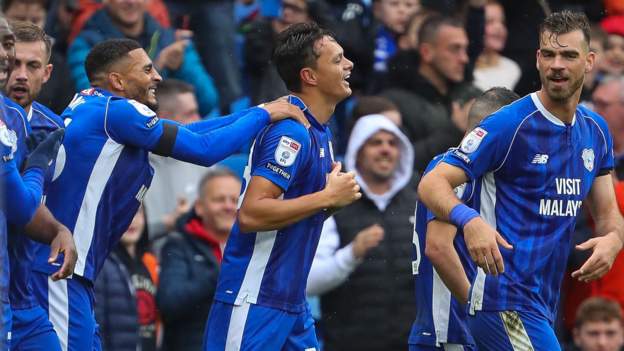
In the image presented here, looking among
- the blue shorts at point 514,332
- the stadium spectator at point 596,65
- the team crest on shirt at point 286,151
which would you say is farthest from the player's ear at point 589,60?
the stadium spectator at point 596,65

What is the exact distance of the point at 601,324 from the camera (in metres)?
12.1

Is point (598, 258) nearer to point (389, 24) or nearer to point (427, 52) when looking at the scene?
point (427, 52)

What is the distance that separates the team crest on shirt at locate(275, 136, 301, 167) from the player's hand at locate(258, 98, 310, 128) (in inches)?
6.2

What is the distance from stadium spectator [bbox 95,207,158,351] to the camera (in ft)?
36.0

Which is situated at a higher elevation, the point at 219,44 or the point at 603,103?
the point at 219,44

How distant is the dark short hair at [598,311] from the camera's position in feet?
39.7

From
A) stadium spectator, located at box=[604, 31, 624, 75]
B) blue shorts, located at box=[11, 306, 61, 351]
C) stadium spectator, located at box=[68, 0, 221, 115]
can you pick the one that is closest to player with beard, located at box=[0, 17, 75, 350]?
blue shorts, located at box=[11, 306, 61, 351]

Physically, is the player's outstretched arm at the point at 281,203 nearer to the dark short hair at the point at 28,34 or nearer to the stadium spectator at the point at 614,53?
the dark short hair at the point at 28,34

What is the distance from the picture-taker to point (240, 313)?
361 inches

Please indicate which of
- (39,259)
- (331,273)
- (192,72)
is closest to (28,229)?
(39,259)

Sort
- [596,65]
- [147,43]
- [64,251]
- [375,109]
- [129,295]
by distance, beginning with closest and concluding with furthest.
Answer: [64,251] → [129,295] → [375,109] → [147,43] → [596,65]

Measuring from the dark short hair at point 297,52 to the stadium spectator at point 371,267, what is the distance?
2.05 metres

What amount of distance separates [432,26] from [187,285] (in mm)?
3858

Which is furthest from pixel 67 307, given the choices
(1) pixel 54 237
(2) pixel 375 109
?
(2) pixel 375 109
